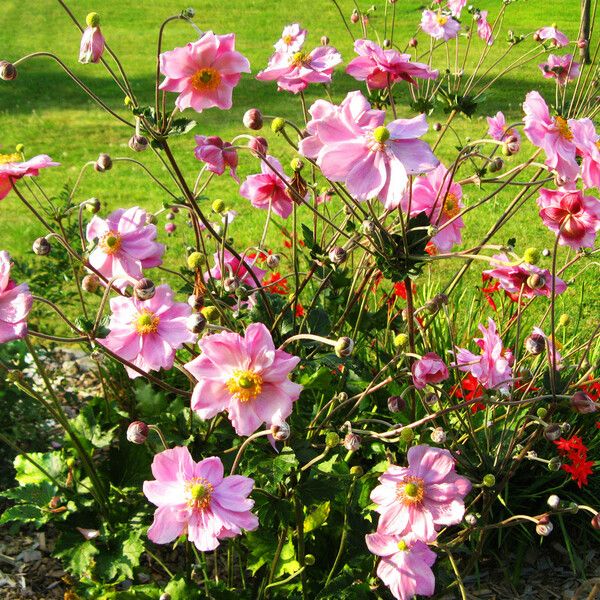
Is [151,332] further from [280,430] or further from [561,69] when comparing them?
[561,69]

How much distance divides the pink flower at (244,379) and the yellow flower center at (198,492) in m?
0.11

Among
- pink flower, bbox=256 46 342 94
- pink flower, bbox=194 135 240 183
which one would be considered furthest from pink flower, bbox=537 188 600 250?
pink flower, bbox=194 135 240 183

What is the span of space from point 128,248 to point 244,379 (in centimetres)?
42

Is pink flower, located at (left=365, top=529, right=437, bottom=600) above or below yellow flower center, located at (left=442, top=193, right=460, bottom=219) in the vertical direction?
below

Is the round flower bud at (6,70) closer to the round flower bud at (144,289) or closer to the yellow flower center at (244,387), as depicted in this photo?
the round flower bud at (144,289)

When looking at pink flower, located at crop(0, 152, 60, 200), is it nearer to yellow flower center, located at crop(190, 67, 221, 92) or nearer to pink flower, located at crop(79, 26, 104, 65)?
pink flower, located at crop(79, 26, 104, 65)

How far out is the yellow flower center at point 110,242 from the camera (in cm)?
154

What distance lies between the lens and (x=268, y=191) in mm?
1807

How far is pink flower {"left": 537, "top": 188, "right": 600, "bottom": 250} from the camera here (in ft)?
5.23

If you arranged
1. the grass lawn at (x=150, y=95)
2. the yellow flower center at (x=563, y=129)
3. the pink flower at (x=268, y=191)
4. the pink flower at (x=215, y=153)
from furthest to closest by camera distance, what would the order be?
1. the grass lawn at (x=150, y=95)
2. the pink flower at (x=268, y=191)
3. the pink flower at (x=215, y=153)
4. the yellow flower center at (x=563, y=129)

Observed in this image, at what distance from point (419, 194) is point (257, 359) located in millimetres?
611

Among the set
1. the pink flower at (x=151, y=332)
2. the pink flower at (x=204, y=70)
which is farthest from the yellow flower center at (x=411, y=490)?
the pink flower at (x=204, y=70)

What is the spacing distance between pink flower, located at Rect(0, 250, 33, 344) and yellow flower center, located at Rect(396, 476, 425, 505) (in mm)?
746

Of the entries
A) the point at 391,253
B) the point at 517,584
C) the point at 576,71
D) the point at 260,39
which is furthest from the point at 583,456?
the point at 260,39
